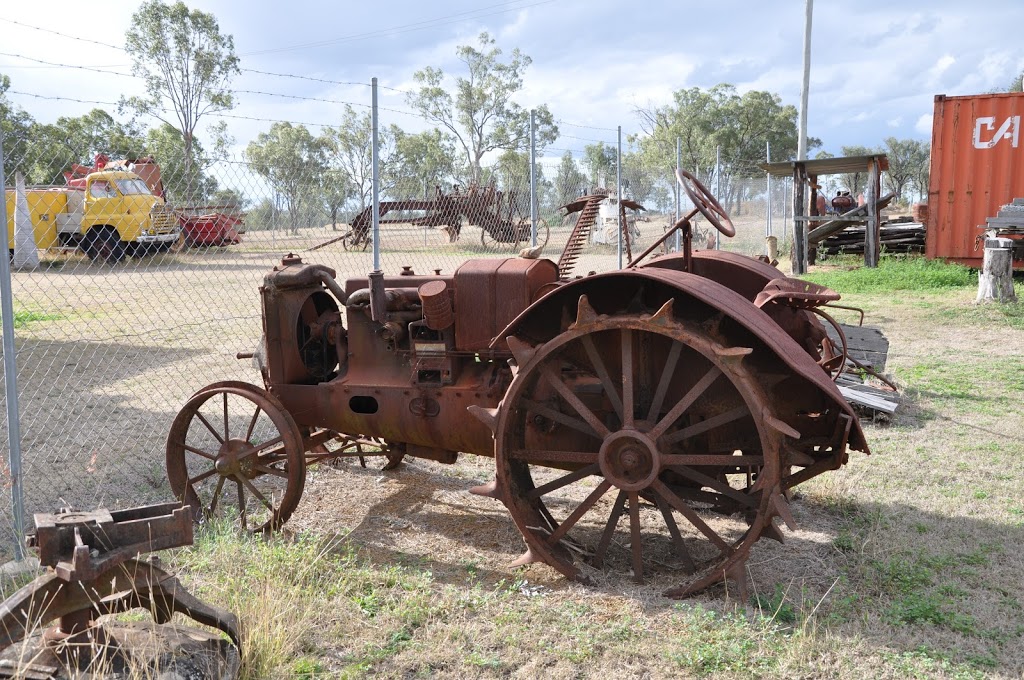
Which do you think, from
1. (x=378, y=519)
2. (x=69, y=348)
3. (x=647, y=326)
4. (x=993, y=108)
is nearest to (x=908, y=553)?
(x=647, y=326)

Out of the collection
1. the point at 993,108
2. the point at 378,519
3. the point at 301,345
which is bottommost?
the point at 378,519

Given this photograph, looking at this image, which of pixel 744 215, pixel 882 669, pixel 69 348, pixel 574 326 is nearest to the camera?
pixel 882 669

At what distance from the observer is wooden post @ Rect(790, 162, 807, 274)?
46.8 feet

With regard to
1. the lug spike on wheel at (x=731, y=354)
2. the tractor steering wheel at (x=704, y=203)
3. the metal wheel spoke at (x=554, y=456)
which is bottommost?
the metal wheel spoke at (x=554, y=456)

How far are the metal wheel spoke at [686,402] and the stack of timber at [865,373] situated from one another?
7.87 feet

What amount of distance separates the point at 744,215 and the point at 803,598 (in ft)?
83.3

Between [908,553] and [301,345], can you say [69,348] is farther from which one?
[908,553]

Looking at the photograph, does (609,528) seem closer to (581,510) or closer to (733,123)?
(581,510)

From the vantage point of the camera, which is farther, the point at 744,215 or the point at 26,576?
the point at 744,215

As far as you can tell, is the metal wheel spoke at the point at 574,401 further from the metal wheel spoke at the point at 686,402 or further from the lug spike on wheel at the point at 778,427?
the lug spike on wheel at the point at 778,427

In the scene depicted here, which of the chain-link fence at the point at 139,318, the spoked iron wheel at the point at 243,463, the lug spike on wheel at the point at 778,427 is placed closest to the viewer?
the lug spike on wheel at the point at 778,427

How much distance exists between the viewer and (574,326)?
3.11 meters

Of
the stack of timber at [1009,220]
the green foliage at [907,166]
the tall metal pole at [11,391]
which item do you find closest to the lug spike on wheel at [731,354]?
the tall metal pole at [11,391]

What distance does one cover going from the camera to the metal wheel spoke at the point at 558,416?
3354 mm
